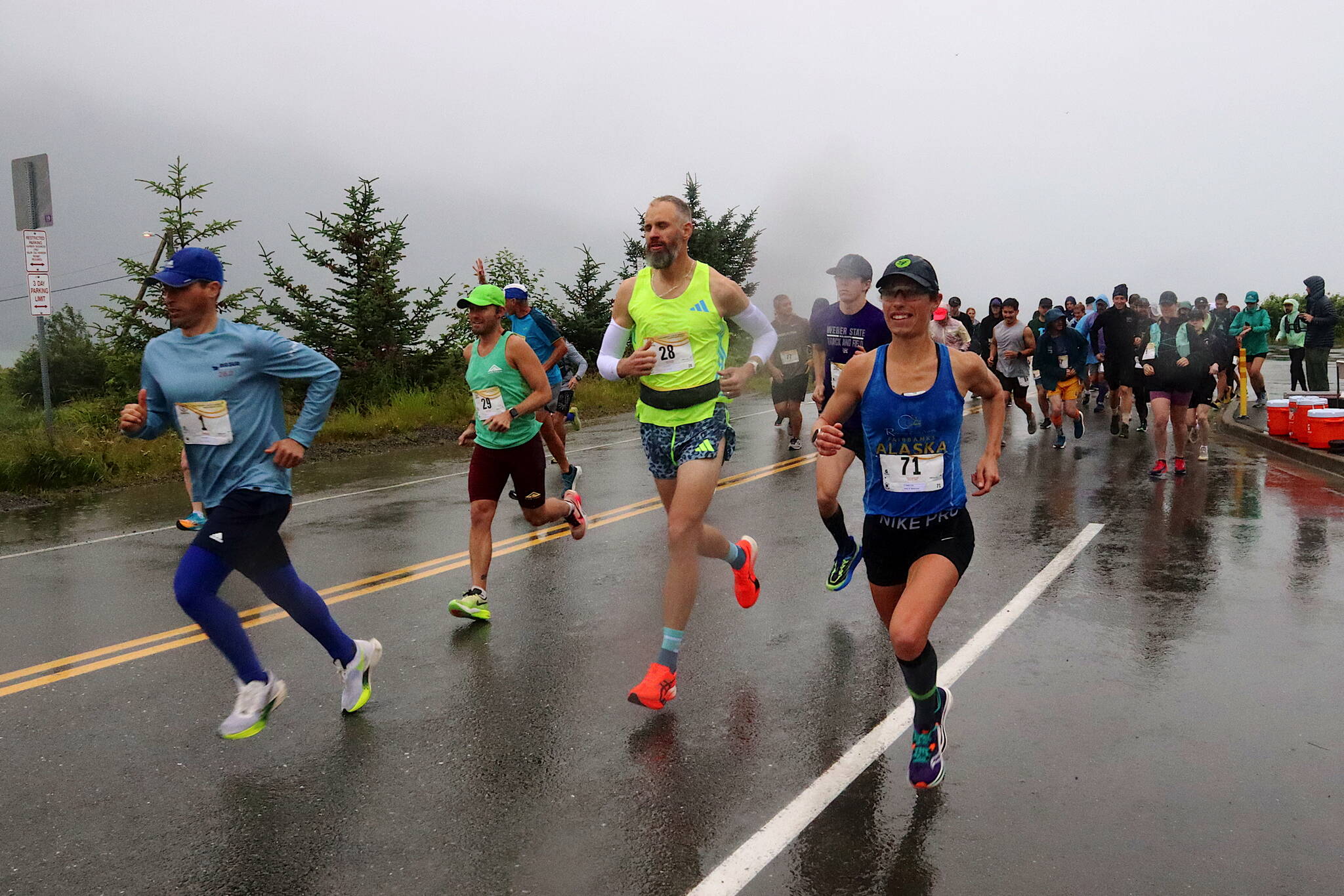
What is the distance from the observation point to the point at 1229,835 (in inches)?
128

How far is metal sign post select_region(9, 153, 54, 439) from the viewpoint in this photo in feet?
42.1

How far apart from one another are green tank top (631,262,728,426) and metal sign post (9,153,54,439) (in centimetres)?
1126

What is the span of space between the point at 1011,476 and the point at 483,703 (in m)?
7.95

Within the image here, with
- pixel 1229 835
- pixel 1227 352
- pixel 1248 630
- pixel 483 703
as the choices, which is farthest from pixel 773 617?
pixel 1227 352

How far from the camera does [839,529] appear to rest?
648 centimetres

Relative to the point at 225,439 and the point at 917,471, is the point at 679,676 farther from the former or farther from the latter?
the point at 225,439

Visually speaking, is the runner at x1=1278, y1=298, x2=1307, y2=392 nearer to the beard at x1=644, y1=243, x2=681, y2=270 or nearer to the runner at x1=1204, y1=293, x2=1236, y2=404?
the runner at x1=1204, y1=293, x2=1236, y2=404

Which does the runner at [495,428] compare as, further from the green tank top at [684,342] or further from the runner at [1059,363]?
the runner at [1059,363]

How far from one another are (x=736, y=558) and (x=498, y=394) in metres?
1.80

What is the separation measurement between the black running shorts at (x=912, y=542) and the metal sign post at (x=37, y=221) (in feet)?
41.0

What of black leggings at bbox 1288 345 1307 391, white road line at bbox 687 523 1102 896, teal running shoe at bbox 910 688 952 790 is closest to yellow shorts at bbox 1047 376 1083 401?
black leggings at bbox 1288 345 1307 391

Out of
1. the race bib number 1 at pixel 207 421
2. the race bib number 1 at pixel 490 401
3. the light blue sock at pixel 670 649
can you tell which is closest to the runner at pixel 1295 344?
the race bib number 1 at pixel 490 401

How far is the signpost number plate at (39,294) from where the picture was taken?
12.7 meters

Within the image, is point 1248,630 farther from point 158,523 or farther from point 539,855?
point 158,523
